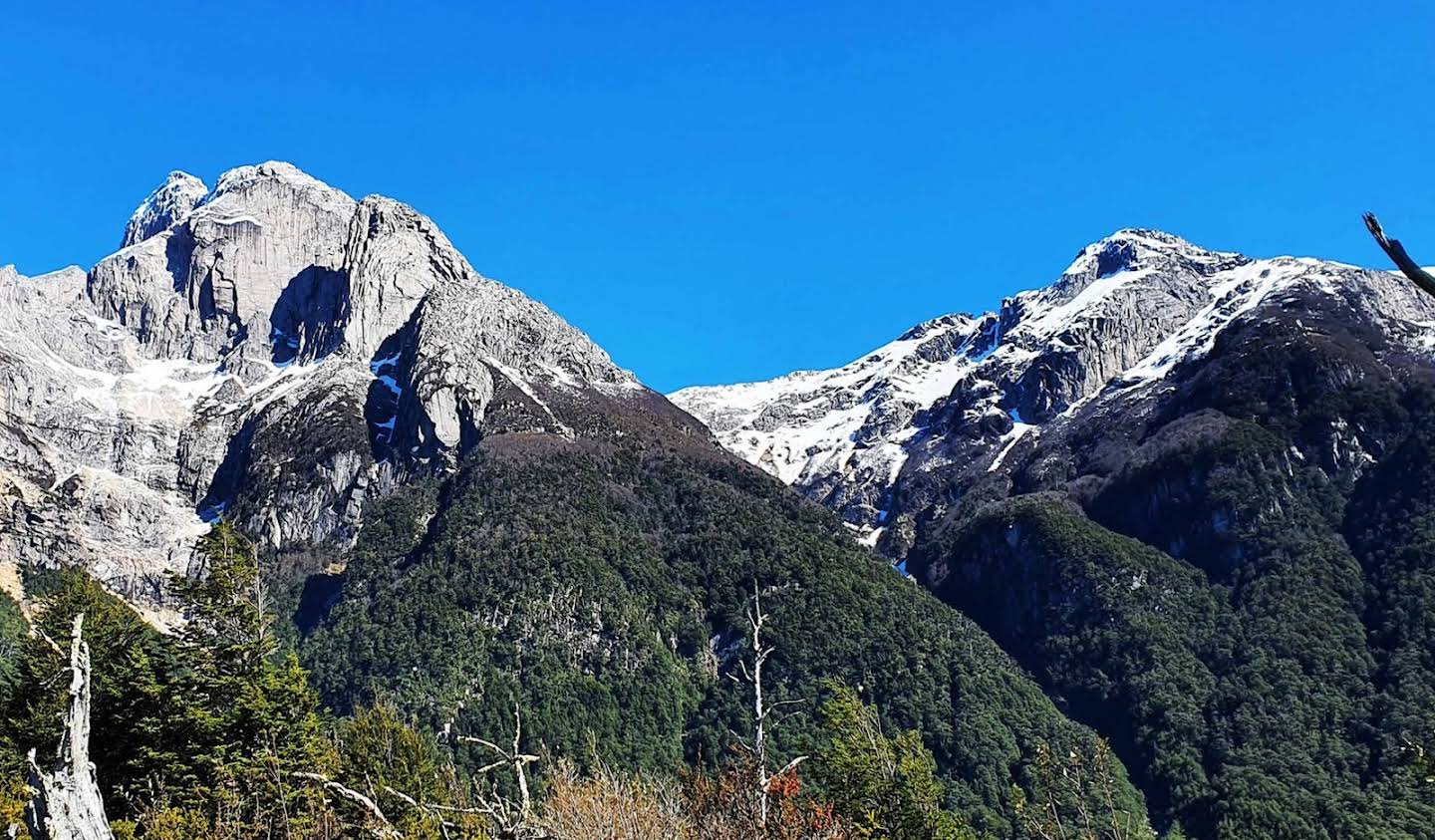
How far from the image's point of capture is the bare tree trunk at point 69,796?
51.8ft

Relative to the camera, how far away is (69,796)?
16.1m

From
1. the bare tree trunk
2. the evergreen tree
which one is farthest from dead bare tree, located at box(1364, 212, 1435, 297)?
the evergreen tree

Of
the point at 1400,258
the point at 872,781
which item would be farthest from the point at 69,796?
the point at 872,781

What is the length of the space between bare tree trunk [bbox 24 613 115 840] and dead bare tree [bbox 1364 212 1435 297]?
17299 millimetres

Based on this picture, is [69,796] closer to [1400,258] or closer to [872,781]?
[1400,258]

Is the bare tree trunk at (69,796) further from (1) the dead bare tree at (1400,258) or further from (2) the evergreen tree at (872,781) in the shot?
(2) the evergreen tree at (872,781)

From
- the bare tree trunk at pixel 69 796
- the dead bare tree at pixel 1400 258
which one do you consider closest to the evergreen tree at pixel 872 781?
the bare tree trunk at pixel 69 796

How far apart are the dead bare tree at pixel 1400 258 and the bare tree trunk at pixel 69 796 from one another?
17299mm

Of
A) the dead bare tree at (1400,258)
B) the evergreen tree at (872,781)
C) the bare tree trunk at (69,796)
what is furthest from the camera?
the evergreen tree at (872,781)

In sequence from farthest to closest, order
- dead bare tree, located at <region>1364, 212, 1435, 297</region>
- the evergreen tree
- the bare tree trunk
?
the evergreen tree, the bare tree trunk, dead bare tree, located at <region>1364, 212, 1435, 297</region>

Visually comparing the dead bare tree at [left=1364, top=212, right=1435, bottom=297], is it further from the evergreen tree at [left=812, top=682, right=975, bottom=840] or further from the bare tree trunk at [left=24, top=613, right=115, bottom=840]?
the evergreen tree at [left=812, top=682, right=975, bottom=840]

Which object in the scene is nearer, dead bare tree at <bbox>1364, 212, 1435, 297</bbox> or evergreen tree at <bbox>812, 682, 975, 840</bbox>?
dead bare tree at <bbox>1364, 212, 1435, 297</bbox>

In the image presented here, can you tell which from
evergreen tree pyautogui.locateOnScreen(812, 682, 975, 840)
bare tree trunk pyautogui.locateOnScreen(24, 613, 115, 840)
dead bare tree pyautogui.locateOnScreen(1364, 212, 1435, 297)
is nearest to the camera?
dead bare tree pyautogui.locateOnScreen(1364, 212, 1435, 297)

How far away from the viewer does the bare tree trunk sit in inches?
622
